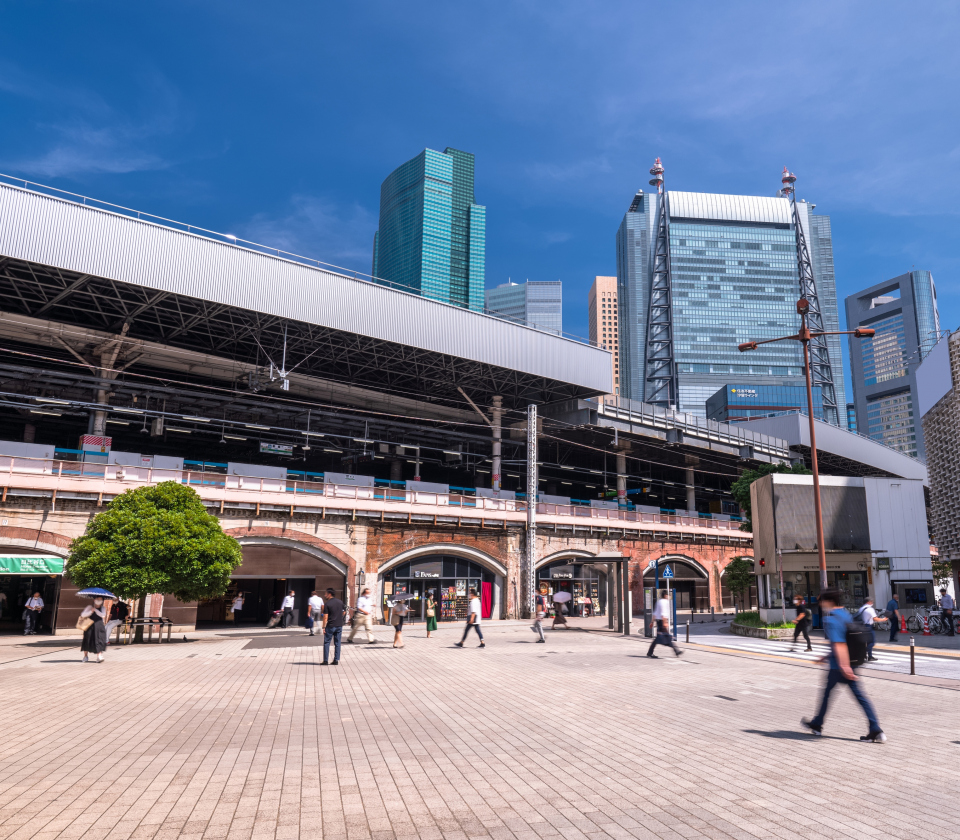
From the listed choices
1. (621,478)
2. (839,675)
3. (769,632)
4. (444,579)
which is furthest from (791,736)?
(621,478)

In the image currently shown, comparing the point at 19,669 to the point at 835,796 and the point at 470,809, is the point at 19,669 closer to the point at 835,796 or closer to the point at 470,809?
the point at 470,809

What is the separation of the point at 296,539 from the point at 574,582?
19274 mm

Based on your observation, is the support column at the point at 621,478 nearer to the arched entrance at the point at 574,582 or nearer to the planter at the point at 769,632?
the arched entrance at the point at 574,582

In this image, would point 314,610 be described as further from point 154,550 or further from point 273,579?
point 273,579

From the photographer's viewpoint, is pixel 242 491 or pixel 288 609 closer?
pixel 288 609

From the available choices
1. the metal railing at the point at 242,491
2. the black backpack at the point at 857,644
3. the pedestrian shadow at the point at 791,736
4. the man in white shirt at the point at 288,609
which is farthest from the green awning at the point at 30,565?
the black backpack at the point at 857,644

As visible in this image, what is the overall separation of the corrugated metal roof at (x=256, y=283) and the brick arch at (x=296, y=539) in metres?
10.5

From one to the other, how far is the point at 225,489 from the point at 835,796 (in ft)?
86.2

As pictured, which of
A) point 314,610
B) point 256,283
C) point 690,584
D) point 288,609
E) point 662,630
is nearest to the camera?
point 662,630

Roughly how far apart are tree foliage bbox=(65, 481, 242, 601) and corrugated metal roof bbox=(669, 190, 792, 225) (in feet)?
563

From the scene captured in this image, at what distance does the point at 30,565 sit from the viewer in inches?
963

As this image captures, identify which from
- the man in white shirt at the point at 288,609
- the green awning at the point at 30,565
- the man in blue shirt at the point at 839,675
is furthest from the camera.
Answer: the man in white shirt at the point at 288,609

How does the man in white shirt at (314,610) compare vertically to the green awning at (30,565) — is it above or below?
below

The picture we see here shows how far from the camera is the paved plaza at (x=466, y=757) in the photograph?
5.27 meters
